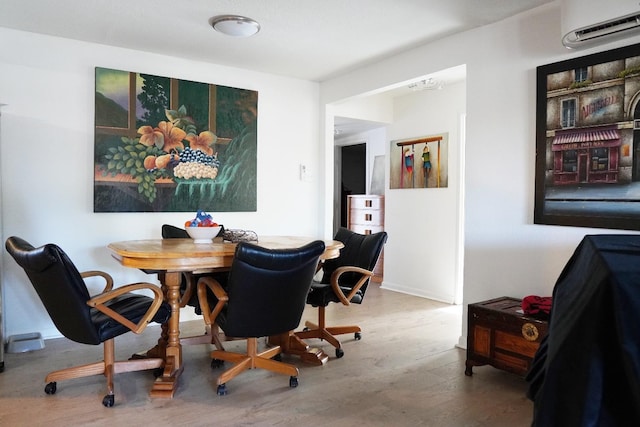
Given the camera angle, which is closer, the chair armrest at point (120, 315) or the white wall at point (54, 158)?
the chair armrest at point (120, 315)

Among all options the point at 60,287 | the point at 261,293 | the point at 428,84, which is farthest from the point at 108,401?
the point at 428,84

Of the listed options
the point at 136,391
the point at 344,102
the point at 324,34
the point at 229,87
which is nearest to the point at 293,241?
the point at 136,391

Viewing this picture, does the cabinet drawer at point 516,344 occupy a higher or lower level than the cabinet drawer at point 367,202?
lower

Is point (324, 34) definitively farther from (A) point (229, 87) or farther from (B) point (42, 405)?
(B) point (42, 405)

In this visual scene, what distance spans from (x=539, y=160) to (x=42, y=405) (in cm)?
320

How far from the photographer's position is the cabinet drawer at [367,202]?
6.04 m

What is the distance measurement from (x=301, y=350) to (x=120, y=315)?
1222 millimetres

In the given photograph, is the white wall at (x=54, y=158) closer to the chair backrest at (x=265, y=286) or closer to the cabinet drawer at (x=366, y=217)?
the chair backrest at (x=265, y=286)

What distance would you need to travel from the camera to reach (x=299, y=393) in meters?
2.56

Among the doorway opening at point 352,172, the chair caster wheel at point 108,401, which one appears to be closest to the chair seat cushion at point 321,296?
the chair caster wheel at point 108,401

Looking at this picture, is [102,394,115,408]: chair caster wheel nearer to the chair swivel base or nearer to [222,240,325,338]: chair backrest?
the chair swivel base

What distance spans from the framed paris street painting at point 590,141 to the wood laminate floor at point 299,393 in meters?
1.12

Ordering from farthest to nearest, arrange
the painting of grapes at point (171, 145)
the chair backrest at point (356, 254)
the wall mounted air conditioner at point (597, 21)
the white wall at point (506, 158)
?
the painting of grapes at point (171, 145) → the chair backrest at point (356, 254) → the white wall at point (506, 158) → the wall mounted air conditioner at point (597, 21)

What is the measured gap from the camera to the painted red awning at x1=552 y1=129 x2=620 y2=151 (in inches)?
100
